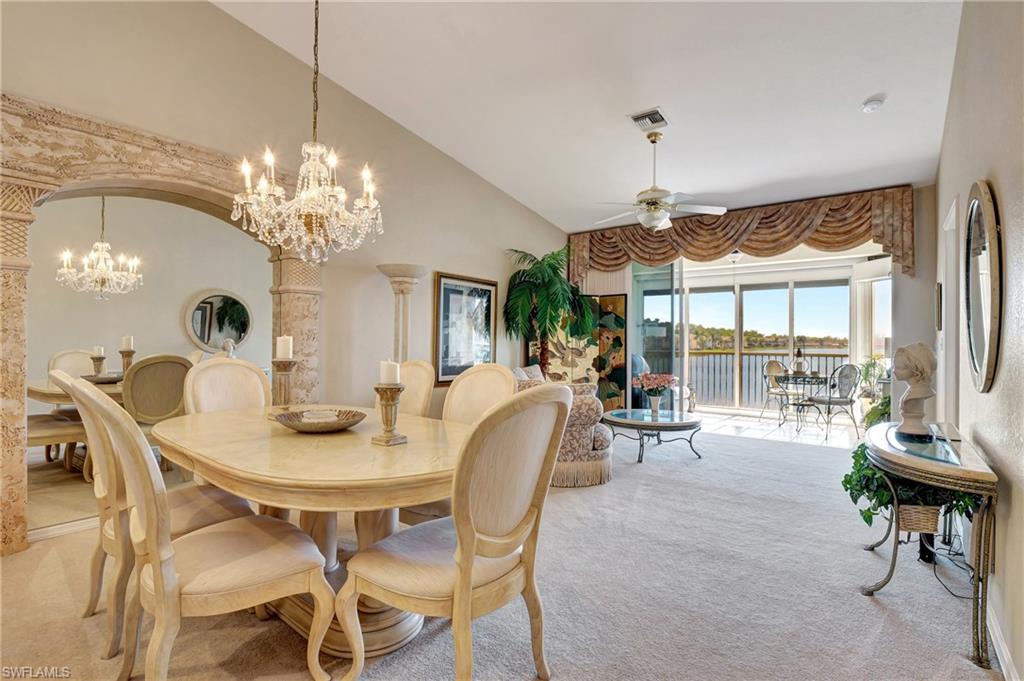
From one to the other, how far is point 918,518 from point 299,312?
398 cm

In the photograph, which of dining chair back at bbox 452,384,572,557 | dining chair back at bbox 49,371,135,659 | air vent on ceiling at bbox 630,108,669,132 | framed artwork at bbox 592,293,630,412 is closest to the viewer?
dining chair back at bbox 452,384,572,557

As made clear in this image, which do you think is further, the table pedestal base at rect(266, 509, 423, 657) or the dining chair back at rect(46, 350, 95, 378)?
the dining chair back at rect(46, 350, 95, 378)

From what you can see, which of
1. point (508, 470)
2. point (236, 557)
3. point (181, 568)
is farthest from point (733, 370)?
point (181, 568)

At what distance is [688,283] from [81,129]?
823 cm

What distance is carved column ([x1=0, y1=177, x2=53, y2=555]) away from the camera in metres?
2.53

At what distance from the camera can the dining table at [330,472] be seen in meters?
1.35

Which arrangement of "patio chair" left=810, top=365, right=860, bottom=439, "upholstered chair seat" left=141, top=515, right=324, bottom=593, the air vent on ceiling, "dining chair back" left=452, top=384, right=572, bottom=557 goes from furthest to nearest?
"patio chair" left=810, top=365, right=860, bottom=439
the air vent on ceiling
"upholstered chair seat" left=141, top=515, right=324, bottom=593
"dining chair back" left=452, top=384, right=572, bottom=557

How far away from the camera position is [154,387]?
3604 millimetres

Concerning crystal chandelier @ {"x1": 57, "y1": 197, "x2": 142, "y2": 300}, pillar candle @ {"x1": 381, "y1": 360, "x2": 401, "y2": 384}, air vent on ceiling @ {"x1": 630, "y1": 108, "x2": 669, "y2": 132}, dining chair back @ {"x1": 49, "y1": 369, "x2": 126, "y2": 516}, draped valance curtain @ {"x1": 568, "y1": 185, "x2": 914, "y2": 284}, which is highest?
air vent on ceiling @ {"x1": 630, "y1": 108, "x2": 669, "y2": 132}

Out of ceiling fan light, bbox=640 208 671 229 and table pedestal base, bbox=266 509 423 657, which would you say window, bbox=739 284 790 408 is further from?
table pedestal base, bbox=266 509 423 657

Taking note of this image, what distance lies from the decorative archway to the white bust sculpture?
13.8ft

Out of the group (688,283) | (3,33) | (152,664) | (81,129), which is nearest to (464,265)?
(81,129)
